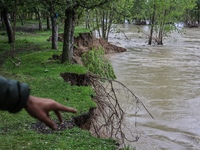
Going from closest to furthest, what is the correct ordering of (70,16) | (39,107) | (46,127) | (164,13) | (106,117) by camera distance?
(39,107) → (46,127) → (106,117) → (70,16) → (164,13)

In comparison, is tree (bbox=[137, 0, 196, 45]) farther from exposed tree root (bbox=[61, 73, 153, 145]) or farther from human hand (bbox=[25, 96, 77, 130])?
human hand (bbox=[25, 96, 77, 130])

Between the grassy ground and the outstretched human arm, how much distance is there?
3.21 metres

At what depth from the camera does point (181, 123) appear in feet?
30.1

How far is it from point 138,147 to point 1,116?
3185mm

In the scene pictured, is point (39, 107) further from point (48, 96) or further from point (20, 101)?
point (48, 96)

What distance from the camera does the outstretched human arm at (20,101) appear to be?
179 centimetres

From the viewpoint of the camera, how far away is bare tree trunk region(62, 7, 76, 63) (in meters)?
10.7

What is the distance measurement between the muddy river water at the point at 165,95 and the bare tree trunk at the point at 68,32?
2668 millimetres

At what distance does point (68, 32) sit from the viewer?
35.9 ft

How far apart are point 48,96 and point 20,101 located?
5.92m

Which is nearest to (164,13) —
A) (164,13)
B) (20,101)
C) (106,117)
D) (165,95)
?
(164,13)

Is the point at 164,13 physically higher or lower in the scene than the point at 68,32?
higher

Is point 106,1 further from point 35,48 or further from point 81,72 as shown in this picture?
point 35,48

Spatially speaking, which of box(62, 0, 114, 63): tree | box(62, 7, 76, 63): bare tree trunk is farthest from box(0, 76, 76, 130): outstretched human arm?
box(62, 7, 76, 63): bare tree trunk
